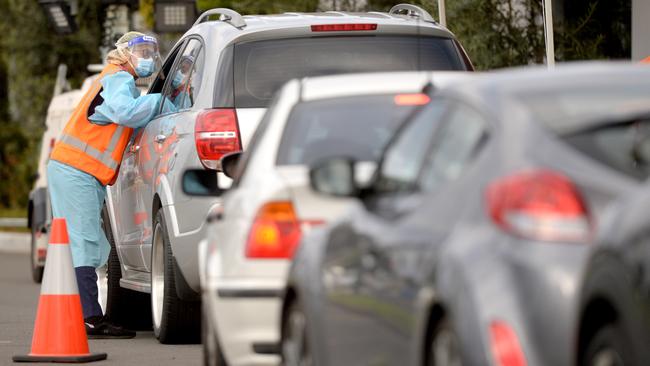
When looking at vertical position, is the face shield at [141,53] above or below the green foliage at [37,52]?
above

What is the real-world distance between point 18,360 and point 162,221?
1282 millimetres

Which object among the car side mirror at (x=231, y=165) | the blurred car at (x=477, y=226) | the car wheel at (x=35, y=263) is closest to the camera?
the blurred car at (x=477, y=226)

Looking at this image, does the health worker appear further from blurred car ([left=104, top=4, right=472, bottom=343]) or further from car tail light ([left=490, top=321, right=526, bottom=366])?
car tail light ([left=490, top=321, right=526, bottom=366])

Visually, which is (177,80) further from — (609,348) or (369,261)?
(609,348)

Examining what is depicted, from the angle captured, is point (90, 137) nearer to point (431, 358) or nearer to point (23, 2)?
point (431, 358)

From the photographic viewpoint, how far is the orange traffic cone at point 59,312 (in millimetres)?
10297

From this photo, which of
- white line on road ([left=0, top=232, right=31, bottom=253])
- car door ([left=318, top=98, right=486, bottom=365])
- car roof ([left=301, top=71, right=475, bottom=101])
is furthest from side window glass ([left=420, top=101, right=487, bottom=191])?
white line on road ([left=0, top=232, right=31, bottom=253])

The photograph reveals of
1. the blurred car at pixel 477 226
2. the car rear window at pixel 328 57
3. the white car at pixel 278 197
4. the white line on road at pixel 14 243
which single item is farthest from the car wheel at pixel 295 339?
the white line on road at pixel 14 243

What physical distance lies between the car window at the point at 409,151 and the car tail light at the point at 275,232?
1014 millimetres

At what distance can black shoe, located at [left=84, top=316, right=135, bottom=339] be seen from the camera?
478 inches

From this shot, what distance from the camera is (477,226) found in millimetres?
5348

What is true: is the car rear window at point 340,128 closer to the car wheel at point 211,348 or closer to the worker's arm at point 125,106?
the car wheel at point 211,348

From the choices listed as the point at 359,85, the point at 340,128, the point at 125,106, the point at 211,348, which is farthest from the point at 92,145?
the point at 340,128

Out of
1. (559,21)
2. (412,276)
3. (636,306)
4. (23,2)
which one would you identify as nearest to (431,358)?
(412,276)
